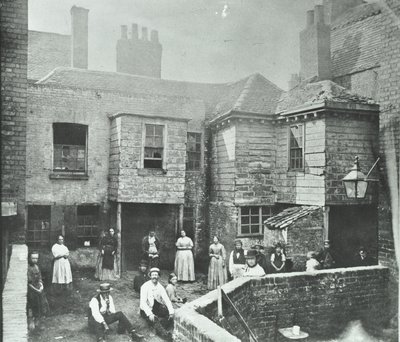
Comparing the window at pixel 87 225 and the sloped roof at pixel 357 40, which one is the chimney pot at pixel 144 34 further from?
the window at pixel 87 225

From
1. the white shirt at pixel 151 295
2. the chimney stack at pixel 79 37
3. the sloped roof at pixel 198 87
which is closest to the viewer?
the white shirt at pixel 151 295

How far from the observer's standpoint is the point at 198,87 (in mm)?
23359

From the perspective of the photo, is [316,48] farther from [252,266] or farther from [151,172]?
[252,266]

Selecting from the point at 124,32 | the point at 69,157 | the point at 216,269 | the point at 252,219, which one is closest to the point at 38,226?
the point at 69,157

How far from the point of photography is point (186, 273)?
15.4 metres

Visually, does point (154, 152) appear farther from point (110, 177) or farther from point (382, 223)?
point (382, 223)

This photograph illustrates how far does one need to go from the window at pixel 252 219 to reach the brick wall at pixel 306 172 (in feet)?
3.03

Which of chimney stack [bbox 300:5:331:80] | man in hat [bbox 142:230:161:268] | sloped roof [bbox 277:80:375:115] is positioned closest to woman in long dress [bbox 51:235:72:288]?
man in hat [bbox 142:230:161:268]

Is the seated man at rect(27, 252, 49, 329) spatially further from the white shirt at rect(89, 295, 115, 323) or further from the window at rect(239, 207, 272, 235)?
the window at rect(239, 207, 272, 235)

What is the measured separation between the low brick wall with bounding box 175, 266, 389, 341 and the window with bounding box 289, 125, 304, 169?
686cm

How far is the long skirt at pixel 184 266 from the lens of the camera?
1542 centimetres

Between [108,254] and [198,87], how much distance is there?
471 inches

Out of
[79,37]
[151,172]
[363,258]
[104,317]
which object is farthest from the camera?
[79,37]

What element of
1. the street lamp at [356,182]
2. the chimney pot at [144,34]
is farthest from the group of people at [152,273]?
the chimney pot at [144,34]
